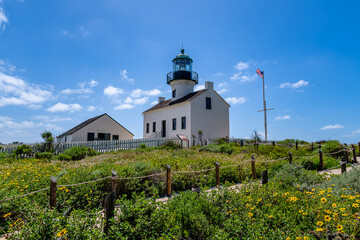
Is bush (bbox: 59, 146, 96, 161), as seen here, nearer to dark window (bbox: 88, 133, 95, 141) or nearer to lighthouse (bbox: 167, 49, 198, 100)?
dark window (bbox: 88, 133, 95, 141)

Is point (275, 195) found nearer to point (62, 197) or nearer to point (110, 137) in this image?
point (62, 197)

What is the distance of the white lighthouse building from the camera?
2294 cm

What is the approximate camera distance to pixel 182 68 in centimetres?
2653

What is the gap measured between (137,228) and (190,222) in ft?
2.89

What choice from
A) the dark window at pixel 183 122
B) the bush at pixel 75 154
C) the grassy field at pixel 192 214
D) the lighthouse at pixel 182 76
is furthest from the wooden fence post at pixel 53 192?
the lighthouse at pixel 182 76

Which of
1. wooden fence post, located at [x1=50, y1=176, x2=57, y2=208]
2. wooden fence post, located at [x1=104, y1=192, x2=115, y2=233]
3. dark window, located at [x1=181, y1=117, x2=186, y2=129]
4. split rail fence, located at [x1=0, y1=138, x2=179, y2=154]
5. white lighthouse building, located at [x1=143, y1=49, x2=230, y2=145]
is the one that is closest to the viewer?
wooden fence post, located at [x1=104, y1=192, x2=115, y2=233]

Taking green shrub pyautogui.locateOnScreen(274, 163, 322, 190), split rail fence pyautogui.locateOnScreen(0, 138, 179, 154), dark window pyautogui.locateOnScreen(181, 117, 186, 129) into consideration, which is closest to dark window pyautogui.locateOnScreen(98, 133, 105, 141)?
split rail fence pyautogui.locateOnScreen(0, 138, 179, 154)

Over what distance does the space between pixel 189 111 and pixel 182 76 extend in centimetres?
561

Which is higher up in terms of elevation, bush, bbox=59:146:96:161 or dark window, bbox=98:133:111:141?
dark window, bbox=98:133:111:141

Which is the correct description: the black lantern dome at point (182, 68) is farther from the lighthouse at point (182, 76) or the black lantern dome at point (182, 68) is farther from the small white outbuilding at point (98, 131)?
the small white outbuilding at point (98, 131)

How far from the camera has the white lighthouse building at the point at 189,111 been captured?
75.3ft

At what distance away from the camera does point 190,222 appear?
3.58m

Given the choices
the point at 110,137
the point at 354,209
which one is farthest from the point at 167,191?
the point at 110,137

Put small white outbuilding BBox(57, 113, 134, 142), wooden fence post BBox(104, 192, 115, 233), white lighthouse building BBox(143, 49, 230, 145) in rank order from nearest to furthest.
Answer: wooden fence post BBox(104, 192, 115, 233), white lighthouse building BBox(143, 49, 230, 145), small white outbuilding BBox(57, 113, 134, 142)
